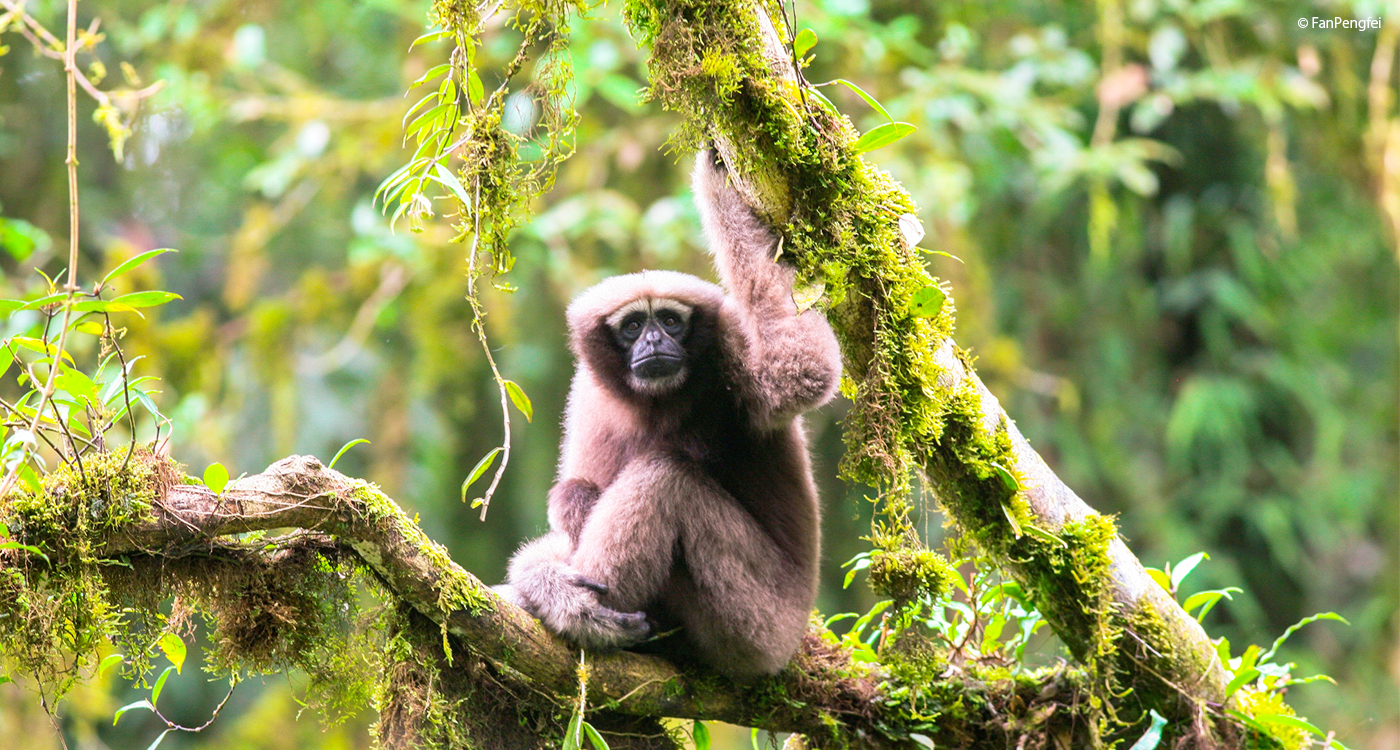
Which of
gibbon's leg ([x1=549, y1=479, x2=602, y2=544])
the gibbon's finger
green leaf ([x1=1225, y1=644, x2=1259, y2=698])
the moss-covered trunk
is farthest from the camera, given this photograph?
gibbon's leg ([x1=549, y1=479, x2=602, y2=544])

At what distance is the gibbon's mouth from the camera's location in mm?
5137

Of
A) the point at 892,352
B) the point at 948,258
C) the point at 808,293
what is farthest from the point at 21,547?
the point at 948,258

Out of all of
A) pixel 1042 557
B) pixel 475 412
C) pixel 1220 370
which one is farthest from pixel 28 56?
pixel 1220 370

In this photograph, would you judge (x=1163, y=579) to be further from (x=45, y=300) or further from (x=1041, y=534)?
(x=45, y=300)

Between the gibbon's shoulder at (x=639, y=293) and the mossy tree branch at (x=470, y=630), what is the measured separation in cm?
177

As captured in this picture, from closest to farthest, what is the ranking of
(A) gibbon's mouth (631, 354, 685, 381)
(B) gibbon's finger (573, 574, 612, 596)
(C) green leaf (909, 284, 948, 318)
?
1. (C) green leaf (909, 284, 948, 318)
2. (B) gibbon's finger (573, 574, 612, 596)
3. (A) gibbon's mouth (631, 354, 685, 381)

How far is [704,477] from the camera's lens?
16.0ft

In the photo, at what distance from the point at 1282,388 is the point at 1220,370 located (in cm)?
76

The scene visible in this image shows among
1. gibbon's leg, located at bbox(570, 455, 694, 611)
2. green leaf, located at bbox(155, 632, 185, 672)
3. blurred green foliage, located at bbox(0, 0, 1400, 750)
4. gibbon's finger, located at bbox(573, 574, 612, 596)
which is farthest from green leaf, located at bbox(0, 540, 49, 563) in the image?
blurred green foliage, located at bbox(0, 0, 1400, 750)

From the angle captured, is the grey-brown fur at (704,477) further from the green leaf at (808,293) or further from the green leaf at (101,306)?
the green leaf at (101,306)

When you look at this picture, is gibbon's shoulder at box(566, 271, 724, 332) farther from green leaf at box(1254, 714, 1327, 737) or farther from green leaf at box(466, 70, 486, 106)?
green leaf at box(1254, 714, 1327, 737)

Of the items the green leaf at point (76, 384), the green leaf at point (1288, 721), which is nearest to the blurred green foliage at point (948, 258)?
the green leaf at point (1288, 721)

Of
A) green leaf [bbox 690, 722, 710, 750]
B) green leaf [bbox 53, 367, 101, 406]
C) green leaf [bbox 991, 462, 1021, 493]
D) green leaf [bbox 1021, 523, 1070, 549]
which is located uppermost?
green leaf [bbox 53, 367, 101, 406]

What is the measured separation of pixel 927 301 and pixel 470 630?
2.05 m
